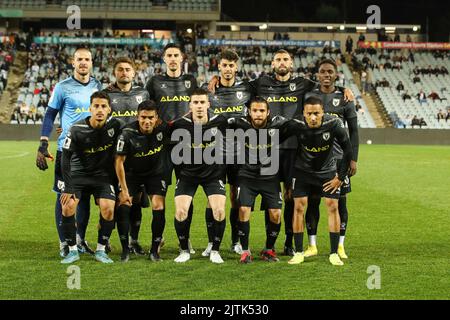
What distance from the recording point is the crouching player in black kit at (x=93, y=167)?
320 inches

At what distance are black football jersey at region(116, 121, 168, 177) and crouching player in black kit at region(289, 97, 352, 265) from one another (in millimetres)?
1405

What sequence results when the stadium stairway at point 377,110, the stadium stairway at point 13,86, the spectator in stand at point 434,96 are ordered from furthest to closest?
the spectator in stand at point 434,96
the stadium stairway at point 377,110
the stadium stairway at point 13,86

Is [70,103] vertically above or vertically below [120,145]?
above

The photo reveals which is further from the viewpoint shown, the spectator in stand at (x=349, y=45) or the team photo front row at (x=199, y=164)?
the spectator in stand at (x=349, y=45)

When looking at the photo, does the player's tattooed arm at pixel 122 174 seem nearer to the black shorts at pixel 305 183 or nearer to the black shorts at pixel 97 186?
the black shorts at pixel 97 186

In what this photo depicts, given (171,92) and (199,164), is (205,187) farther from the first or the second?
(171,92)

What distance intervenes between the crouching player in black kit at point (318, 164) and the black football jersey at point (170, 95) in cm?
139

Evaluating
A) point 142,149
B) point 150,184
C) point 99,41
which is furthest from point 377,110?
point 142,149

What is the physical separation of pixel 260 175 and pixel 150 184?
3.85 ft

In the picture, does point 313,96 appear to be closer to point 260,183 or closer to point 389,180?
point 260,183

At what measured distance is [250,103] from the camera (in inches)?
335

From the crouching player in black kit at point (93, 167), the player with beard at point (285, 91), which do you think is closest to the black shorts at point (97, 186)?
the crouching player in black kit at point (93, 167)

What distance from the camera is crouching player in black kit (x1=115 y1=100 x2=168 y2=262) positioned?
8164 mm

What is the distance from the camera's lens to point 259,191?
8.41 meters
